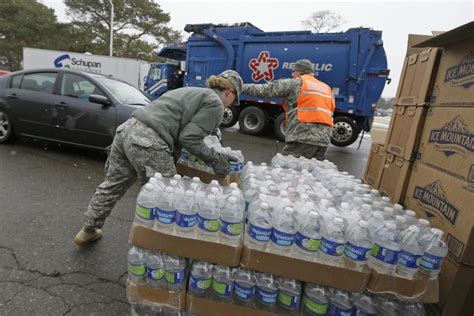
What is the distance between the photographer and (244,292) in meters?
1.76

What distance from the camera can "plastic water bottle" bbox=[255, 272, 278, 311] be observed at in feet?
5.75

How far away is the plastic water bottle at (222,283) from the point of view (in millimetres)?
1768

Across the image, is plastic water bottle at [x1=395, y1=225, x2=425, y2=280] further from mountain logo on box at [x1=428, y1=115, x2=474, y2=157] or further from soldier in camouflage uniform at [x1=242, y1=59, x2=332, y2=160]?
soldier in camouflage uniform at [x1=242, y1=59, x2=332, y2=160]

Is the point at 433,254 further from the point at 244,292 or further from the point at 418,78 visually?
the point at 418,78

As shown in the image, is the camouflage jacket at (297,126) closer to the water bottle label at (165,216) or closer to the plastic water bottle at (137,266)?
the water bottle label at (165,216)

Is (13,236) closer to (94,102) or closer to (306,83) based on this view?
(94,102)

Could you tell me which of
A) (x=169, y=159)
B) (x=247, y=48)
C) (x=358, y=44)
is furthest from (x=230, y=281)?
(x=247, y=48)

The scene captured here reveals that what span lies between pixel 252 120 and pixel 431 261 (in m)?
8.77

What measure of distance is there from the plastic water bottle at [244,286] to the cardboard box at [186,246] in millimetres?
119

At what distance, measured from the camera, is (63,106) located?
5.15 m

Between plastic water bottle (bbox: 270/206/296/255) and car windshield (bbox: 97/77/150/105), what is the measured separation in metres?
4.27

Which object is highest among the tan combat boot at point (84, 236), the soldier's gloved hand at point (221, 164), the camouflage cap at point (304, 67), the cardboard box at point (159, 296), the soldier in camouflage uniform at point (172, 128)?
the camouflage cap at point (304, 67)

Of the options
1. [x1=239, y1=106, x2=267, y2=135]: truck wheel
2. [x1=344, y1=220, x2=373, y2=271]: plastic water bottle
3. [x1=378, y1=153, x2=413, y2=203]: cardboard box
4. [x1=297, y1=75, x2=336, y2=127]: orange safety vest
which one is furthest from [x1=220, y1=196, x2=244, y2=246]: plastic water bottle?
[x1=239, y1=106, x2=267, y2=135]: truck wheel

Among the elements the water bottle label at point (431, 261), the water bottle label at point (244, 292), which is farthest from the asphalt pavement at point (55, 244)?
the water bottle label at point (431, 261)
